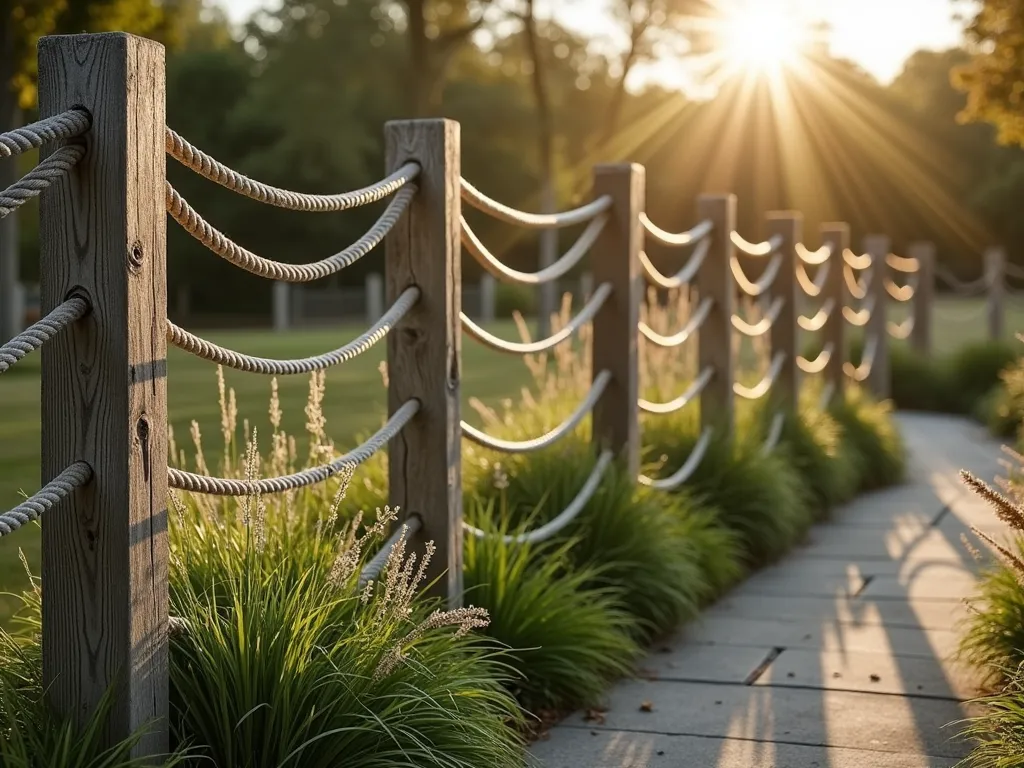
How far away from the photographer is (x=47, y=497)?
2.26m

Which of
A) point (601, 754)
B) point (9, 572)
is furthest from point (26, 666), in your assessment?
point (9, 572)

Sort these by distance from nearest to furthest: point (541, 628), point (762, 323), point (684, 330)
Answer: point (541, 628), point (684, 330), point (762, 323)

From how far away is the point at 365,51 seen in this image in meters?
33.6

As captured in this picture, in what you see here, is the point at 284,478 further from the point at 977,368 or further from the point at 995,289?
the point at 995,289

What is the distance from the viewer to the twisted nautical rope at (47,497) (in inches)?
84.6

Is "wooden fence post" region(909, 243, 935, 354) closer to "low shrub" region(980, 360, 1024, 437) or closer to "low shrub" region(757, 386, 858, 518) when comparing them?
"low shrub" region(980, 360, 1024, 437)

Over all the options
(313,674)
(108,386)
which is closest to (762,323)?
(313,674)

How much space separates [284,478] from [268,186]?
0.64 metres

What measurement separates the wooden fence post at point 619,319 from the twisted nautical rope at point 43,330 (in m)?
3.11

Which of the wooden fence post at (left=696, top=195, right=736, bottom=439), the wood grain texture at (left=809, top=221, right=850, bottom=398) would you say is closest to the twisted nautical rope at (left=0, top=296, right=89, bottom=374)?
the wooden fence post at (left=696, top=195, right=736, bottom=439)

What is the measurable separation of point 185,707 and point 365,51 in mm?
32264

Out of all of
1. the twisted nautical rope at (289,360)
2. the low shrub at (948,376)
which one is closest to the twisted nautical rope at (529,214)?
the twisted nautical rope at (289,360)

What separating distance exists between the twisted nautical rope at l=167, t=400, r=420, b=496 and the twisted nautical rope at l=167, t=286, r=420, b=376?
8.8 inches

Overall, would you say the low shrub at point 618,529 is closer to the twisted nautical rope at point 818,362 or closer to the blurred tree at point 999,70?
the twisted nautical rope at point 818,362
